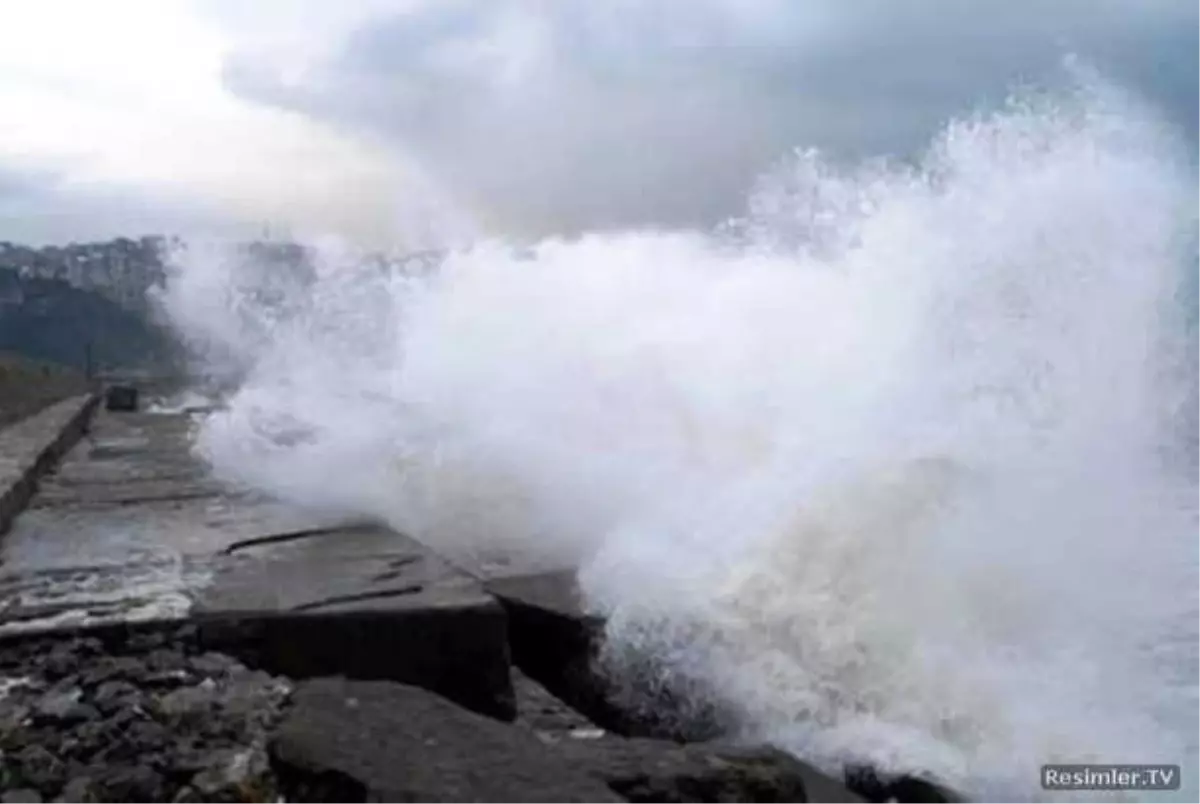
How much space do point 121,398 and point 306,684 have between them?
55.0ft

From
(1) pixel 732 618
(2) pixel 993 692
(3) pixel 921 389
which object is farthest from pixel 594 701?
(3) pixel 921 389

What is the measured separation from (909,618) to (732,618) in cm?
78

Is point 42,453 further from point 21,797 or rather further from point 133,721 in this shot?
point 21,797

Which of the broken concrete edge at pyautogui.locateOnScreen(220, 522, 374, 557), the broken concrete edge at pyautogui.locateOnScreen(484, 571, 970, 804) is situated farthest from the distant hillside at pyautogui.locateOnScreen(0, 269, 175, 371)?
the broken concrete edge at pyautogui.locateOnScreen(484, 571, 970, 804)

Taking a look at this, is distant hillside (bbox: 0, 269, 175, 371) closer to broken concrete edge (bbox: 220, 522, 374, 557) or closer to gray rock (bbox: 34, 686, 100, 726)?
broken concrete edge (bbox: 220, 522, 374, 557)

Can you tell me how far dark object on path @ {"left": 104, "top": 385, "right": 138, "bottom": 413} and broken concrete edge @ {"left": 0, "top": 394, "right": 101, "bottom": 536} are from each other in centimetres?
417

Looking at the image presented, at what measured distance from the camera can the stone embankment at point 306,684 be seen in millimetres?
2535

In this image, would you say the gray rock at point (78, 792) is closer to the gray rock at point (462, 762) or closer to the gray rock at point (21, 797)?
the gray rock at point (21, 797)

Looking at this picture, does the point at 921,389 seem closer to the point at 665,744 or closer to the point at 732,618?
the point at 732,618

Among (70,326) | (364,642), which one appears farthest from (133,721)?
(70,326)

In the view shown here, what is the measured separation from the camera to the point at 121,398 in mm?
18578

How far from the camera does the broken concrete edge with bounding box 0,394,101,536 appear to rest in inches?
201

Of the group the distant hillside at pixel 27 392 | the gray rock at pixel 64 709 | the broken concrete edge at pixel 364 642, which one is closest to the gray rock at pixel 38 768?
the gray rock at pixel 64 709

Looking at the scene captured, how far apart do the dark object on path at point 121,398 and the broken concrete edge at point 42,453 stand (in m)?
4.17
